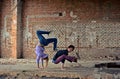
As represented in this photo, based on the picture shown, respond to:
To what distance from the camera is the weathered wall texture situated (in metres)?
16.0

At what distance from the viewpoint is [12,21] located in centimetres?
1636

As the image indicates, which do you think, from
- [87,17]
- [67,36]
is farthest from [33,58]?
[87,17]

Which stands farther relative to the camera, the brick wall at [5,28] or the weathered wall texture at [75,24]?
the brick wall at [5,28]

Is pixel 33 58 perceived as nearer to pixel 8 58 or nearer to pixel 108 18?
pixel 8 58

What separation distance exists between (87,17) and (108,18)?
3.48 feet

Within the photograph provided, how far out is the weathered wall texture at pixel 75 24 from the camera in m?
16.0

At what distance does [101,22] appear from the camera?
1599 cm

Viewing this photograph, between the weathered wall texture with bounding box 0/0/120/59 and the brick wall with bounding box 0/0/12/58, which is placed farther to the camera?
the brick wall with bounding box 0/0/12/58

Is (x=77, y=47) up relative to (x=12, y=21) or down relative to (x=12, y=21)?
down

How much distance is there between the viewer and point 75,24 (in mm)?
16109

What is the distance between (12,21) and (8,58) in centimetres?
193

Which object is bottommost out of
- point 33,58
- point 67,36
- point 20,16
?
point 33,58

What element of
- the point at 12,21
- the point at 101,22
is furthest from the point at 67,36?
the point at 12,21

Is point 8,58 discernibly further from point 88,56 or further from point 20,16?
point 88,56
